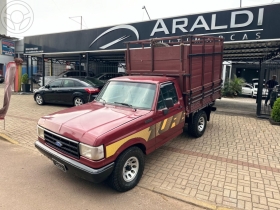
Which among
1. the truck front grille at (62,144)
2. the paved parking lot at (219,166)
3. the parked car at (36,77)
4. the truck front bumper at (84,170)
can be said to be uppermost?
the parked car at (36,77)

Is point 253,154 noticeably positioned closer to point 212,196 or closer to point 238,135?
point 238,135

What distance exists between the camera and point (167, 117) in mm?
4199

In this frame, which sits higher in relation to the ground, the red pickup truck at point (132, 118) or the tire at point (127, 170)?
the red pickup truck at point (132, 118)

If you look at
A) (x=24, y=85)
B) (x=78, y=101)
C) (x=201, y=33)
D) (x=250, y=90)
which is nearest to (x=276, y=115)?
(x=201, y=33)

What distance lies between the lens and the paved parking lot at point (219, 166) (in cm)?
327

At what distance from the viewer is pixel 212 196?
10.7ft

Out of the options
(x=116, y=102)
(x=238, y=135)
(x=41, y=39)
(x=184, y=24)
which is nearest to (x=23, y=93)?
(x=41, y=39)

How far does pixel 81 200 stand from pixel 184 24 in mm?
8416

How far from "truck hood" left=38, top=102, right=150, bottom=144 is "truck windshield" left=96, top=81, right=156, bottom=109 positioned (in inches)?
8.4

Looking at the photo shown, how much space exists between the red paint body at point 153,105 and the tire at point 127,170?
0.14 meters

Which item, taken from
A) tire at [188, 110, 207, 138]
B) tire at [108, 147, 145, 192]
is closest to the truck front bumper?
tire at [108, 147, 145, 192]

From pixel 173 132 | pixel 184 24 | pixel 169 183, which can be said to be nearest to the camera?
pixel 169 183

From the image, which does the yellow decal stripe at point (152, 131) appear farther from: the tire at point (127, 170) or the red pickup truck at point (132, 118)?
the tire at point (127, 170)

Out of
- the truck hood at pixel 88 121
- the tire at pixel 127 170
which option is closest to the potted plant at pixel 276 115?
the truck hood at pixel 88 121
